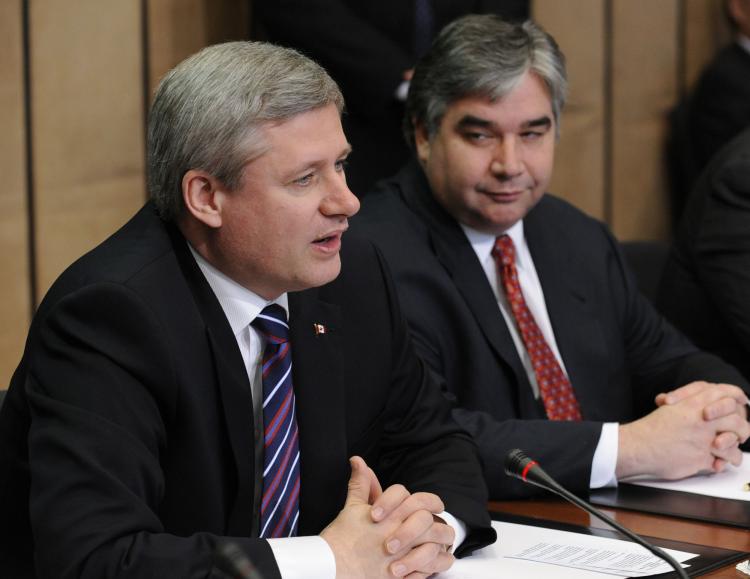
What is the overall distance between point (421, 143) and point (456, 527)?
1279 mm

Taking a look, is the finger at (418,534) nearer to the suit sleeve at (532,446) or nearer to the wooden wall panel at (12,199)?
the suit sleeve at (532,446)

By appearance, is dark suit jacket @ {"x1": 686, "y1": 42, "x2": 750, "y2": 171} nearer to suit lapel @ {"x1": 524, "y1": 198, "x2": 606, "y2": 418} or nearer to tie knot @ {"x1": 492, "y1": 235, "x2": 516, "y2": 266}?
suit lapel @ {"x1": 524, "y1": 198, "x2": 606, "y2": 418}

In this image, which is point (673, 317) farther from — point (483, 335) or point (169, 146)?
point (169, 146)

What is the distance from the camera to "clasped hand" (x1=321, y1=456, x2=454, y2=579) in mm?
1824

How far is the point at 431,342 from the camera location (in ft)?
9.03

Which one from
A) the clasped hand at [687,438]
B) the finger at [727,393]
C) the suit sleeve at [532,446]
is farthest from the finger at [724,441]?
the suit sleeve at [532,446]

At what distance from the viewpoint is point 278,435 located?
207 centimetres

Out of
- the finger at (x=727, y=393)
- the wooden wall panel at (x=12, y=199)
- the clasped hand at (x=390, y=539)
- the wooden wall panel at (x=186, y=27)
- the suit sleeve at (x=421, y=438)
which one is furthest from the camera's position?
the wooden wall panel at (x=186, y=27)

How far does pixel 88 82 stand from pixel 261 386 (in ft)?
5.93

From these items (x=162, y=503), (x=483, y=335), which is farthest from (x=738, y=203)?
(x=162, y=503)

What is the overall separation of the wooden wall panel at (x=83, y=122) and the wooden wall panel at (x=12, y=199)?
0.04 m

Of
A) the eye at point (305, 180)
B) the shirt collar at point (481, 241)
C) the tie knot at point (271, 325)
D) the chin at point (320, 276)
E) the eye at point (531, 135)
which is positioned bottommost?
the tie knot at point (271, 325)

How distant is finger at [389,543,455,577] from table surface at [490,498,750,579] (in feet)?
1.13

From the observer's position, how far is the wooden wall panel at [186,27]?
3756 millimetres
